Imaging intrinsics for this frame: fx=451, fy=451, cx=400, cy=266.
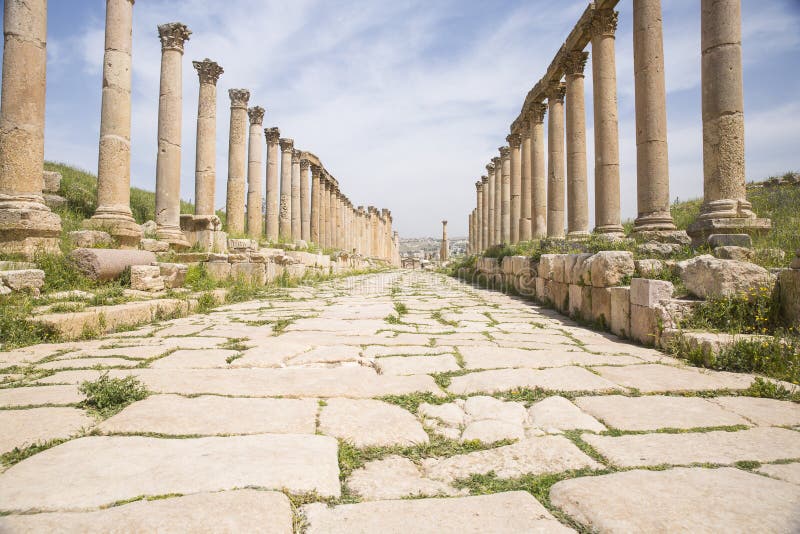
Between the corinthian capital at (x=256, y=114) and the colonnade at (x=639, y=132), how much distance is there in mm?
10523

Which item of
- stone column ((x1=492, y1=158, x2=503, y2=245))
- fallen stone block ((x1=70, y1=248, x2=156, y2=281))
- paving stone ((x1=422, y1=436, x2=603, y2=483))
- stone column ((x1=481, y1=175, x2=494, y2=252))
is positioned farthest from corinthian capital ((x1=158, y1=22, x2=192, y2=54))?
stone column ((x1=481, y1=175, x2=494, y2=252))

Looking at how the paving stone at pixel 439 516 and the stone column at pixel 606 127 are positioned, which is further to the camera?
the stone column at pixel 606 127

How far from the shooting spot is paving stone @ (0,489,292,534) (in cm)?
143

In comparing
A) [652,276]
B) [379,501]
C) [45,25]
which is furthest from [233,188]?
[379,501]

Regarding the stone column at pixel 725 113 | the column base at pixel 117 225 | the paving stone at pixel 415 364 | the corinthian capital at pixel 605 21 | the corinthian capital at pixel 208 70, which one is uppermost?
the corinthian capital at pixel 208 70

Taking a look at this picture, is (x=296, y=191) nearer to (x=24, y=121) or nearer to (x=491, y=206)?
(x=491, y=206)

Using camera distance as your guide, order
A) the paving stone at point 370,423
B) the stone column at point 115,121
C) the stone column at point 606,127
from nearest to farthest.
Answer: the paving stone at point 370,423
the stone column at point 115,121
the stone column at point 606,127

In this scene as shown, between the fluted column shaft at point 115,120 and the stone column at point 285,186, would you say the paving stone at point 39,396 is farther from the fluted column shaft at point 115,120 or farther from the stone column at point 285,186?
the stone column at point 285,186

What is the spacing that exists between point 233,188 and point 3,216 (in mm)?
8710

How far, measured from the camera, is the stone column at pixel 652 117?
8781 mm

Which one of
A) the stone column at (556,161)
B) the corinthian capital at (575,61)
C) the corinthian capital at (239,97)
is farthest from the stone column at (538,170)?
the corinthian capital at (239,97)

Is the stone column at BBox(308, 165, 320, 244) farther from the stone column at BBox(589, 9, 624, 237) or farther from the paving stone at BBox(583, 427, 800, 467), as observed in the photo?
the paving stone at BBox(583, 427, 800, 467)

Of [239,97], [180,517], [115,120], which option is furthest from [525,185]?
[180,517]

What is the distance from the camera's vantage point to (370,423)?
2453mm
